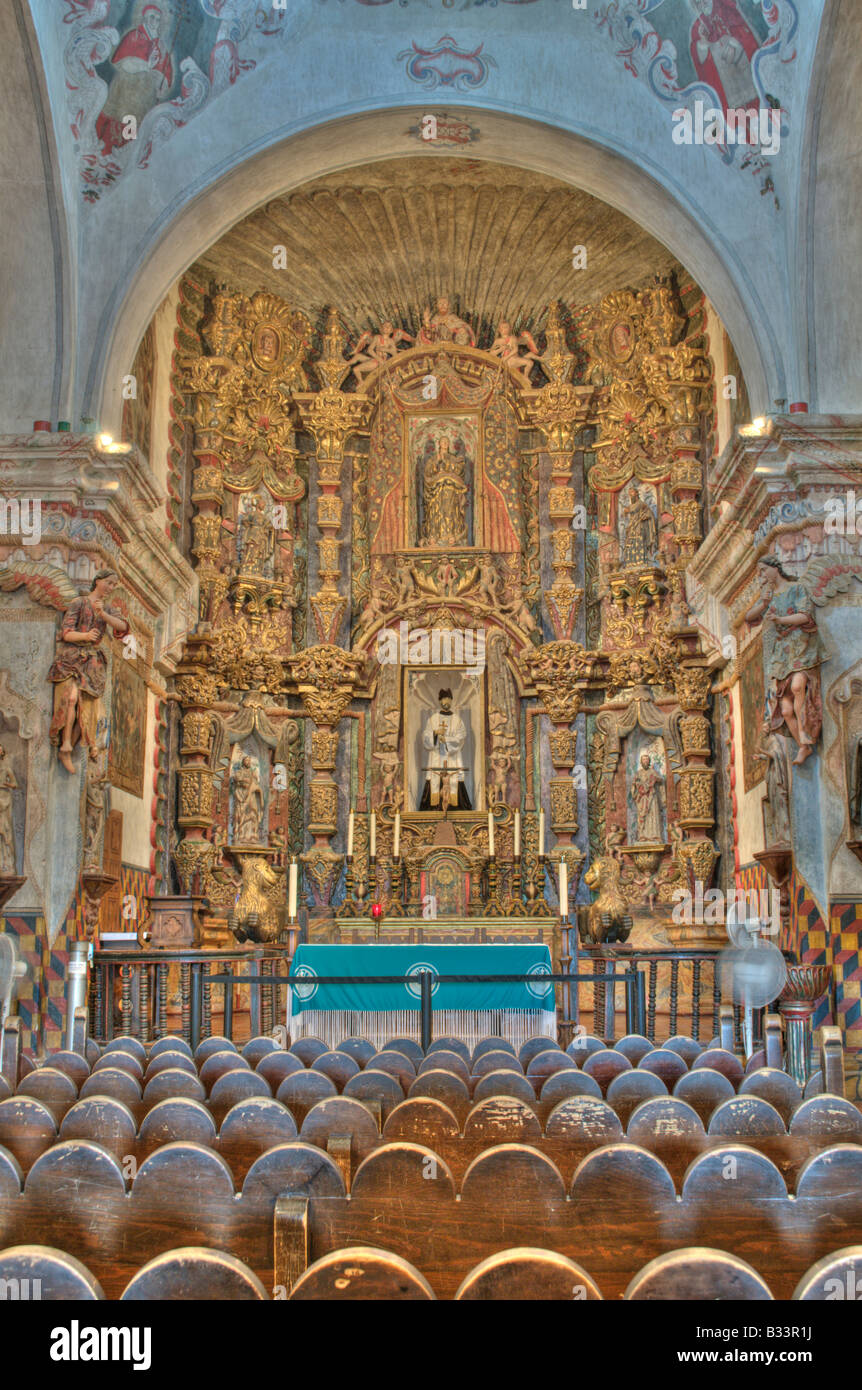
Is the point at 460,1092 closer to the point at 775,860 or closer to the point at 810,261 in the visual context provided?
the point at 775,860

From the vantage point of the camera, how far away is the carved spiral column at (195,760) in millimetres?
14961

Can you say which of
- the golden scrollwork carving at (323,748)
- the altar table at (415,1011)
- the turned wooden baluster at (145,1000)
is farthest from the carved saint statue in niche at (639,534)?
the turned wooden baluster at (145,1000)

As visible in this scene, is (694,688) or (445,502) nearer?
(694,688)

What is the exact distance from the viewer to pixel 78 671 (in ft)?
36.3

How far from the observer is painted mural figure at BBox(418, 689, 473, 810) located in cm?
1598

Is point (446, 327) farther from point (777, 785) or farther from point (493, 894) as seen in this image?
point (777, 785)

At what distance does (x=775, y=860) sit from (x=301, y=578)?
8180 mm

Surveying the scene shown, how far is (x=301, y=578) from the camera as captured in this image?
1689 centimetres

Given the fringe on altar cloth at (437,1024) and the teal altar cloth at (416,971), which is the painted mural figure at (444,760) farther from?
the fringe on altar cloth at (437,1024)

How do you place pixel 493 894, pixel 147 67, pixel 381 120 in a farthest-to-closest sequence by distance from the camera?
pixel 493 894 < pixel 381 120 < pixel 147 67

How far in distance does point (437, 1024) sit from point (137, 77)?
9.31m

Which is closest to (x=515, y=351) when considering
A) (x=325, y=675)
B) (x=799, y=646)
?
(x=325, y=675)
